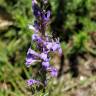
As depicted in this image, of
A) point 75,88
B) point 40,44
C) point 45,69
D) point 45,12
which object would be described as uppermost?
point 45,12

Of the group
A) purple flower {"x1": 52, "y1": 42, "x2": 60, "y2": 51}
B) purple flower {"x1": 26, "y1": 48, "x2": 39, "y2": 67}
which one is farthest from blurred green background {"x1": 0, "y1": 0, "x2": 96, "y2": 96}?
purple flower {"x1": 52, "y1": 42, "x2": 60, "y2": 51}

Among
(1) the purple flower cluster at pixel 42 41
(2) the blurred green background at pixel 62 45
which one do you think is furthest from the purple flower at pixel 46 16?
(2) the blurred green background at pixel 62 45

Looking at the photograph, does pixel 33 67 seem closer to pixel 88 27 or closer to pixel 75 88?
pixel 75 88

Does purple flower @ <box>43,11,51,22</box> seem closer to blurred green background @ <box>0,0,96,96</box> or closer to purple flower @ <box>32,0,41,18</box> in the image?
purple flower @ <box>32,0,41,18</box>

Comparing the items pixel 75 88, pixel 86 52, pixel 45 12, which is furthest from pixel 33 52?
pixel 86 52

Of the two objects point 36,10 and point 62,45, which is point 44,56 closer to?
point 36,10

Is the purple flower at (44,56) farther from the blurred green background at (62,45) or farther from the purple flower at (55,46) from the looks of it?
the blurred green background at (62,45)
